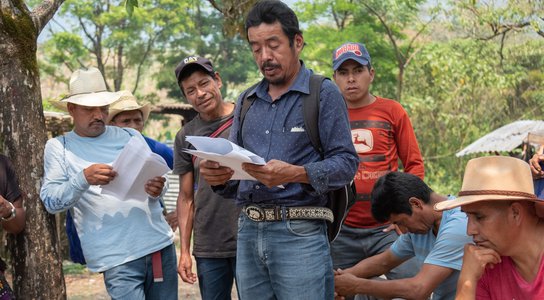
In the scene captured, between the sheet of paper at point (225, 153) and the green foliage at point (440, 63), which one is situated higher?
the green foliage at point (440, 63)

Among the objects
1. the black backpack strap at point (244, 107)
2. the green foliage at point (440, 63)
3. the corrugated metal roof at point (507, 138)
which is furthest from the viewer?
the green foliage at point (440, 63)

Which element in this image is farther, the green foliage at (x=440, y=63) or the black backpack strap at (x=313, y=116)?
the green foliage at (x=440, y=63)

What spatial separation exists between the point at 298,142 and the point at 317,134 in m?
0.09

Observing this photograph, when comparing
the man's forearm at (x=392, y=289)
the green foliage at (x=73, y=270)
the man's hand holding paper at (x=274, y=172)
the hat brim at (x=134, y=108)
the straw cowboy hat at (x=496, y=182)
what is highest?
the hat brim at (x=134, y=108)

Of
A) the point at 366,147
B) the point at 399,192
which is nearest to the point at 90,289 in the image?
the point at 366,147

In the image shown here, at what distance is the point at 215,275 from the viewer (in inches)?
187

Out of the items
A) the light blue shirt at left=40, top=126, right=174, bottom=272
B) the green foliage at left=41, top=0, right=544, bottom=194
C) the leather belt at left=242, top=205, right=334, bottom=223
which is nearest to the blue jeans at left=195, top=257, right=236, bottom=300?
the light blue shirt at left=40, top=126, right=174, bottom=272

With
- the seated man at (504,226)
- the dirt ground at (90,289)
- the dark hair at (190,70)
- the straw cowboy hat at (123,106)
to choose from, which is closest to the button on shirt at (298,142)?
the seated man at (504,226)

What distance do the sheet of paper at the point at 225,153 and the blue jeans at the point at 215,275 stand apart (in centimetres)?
163

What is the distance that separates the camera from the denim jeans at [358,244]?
16.0 ft

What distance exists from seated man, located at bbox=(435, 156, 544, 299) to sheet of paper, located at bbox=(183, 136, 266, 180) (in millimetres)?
817

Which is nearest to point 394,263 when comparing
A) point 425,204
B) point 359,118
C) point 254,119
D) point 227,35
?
point 425,204

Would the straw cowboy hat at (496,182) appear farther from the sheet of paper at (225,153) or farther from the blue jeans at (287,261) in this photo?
the sheet of paper at (225,153)

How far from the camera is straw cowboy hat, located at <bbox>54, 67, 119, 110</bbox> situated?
4.52 meters
